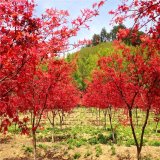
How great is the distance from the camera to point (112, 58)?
1237cm

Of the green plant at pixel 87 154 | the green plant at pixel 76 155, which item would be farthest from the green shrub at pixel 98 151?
the green plant at pixel 76 155

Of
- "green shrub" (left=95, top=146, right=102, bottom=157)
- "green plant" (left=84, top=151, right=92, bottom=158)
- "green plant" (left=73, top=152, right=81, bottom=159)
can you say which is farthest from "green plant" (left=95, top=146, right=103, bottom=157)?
"green plant" (left=73, top=152, right=81, bottom=159)

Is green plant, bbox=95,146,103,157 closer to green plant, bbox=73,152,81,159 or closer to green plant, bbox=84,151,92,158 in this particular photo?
green plant, bbox=84,151,92,158

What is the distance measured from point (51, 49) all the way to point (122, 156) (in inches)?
358

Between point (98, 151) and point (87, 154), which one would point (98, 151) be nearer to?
point (98, 151)

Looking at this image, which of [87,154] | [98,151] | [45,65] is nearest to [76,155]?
[87,154]

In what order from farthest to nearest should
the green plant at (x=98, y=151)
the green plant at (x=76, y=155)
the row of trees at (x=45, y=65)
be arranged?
1. the green plant at (x=76, y=155)
2. the green plant at (x=98, y=151)
3. the row of trees at (x=45, y=65)

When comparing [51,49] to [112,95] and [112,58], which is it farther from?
[112,95]

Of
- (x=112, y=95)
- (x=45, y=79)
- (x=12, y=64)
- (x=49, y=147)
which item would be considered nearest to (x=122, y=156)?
(x=49, y=147)

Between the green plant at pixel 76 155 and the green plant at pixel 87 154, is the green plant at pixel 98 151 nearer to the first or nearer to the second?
the green plant at pixel 87 154

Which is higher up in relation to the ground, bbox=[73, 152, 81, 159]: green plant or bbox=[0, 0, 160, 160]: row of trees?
bbox=[0, 0, 160, 160]: row of trees

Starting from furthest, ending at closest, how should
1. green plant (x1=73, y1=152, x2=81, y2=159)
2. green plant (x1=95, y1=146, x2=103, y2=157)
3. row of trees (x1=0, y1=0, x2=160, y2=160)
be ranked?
green plant (x1=73, y1=152, x2=81, y2=159) < green plant (x1=95, y1=146, x2=103, y2=157) < row of trees (x1=0, y1=0, x2=160, y2=160)

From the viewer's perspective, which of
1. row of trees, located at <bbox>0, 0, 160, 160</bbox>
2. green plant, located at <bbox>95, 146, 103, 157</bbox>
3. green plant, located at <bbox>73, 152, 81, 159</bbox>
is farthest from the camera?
green plant, located at <bbox>73, 152, 81, 159</bbox>

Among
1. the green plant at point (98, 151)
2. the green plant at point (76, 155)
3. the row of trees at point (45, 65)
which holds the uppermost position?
the row of trees at point (45, 65)
